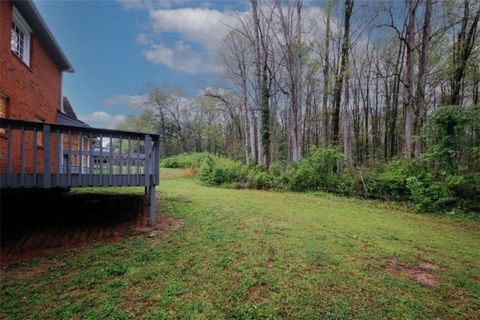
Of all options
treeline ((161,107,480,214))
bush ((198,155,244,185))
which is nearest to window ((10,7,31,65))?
bush ((198,155,244,185))

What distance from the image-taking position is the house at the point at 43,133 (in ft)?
12.8

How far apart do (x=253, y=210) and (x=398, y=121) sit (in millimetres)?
18760

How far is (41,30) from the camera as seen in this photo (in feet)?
23.2

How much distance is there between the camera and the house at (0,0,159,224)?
12.8 ft

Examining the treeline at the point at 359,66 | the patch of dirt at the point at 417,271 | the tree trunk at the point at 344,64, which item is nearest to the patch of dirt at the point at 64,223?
the patch of dirt at the point at 417,271

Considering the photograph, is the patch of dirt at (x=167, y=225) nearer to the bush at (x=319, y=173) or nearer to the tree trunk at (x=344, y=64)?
the bush at (x=319, y=173)

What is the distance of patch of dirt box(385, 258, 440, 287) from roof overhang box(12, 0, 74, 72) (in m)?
9.50

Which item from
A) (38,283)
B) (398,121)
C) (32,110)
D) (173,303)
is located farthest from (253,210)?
(398,121)

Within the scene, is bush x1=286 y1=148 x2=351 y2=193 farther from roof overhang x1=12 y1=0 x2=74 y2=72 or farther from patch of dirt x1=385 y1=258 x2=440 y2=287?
roof overhang x1=12 y1=0 x2=74 y2=72

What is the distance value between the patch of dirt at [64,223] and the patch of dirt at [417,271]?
3.69 metres

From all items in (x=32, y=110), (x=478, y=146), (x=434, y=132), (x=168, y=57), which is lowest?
(x=478, y=146)

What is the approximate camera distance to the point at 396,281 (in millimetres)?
2947

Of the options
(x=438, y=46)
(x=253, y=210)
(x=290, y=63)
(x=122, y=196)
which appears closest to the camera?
(x=253, y=210)

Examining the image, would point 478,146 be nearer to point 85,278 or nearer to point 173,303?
point 173,303
